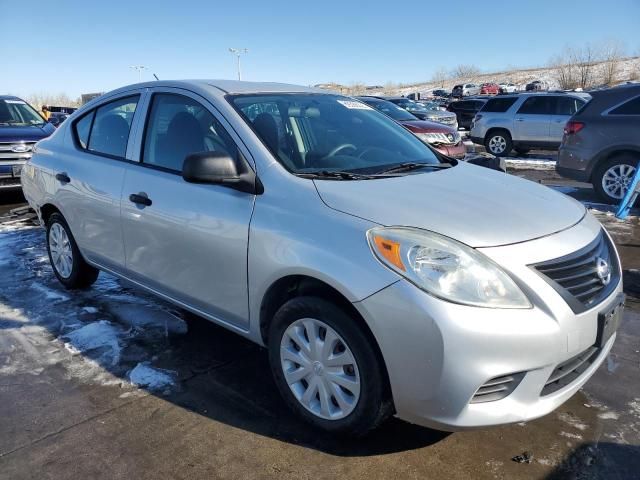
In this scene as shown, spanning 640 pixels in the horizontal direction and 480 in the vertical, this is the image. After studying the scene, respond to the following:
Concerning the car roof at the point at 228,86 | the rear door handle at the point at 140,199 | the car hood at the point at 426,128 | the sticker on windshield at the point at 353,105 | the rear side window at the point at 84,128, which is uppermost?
the car roof at the point at 228,86

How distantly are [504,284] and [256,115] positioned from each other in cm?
171

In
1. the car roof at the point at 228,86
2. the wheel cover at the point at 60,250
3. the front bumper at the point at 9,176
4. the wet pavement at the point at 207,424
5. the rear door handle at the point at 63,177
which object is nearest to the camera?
the wet pavement at the point at 207,424

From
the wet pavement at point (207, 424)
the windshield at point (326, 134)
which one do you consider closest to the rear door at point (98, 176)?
the wet pavement at point (207, 424)

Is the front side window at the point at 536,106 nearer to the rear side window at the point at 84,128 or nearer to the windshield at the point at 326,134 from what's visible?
the windshield at the point at 326,134

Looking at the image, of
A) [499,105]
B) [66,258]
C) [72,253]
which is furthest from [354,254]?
[499,105]

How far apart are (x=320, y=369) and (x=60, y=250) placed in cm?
310

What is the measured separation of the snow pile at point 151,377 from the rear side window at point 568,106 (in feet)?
43.1

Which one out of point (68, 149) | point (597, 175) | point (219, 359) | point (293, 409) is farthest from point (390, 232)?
point (597, 175)

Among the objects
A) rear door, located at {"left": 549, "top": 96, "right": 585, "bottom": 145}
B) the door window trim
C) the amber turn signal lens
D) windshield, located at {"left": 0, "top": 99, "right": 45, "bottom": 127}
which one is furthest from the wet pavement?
rear door, located at {"left": 549, "top": 96, "right": 585, "bottom": 145}

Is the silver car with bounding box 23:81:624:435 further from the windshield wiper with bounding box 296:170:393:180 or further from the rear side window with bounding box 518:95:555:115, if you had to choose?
the rear side window with bounding box 518:95:555:115

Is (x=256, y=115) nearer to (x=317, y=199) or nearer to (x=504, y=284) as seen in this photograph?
(x=317, y=199)

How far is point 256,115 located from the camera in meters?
3.12

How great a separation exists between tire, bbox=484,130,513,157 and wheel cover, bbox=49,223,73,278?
1228 centimetres

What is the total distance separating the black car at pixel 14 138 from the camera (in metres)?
8.43
